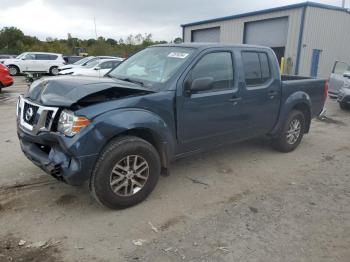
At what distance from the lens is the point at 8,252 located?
2984 millimetres

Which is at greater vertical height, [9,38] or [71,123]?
[9,38]

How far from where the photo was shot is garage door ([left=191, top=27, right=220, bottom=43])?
2586cm

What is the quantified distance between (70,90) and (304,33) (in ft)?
60.0

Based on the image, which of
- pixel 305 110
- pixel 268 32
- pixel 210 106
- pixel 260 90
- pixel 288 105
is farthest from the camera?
pixel 268 32

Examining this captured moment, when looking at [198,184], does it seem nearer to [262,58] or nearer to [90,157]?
[90,157]

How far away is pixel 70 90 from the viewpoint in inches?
137

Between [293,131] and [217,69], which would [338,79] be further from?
[217,69]

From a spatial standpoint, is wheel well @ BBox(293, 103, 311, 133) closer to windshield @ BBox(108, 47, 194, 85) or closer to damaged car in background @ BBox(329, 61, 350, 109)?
windshield @ BBox(108, 47, 194, 85)

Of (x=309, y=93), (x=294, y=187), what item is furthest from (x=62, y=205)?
(x=309, y=93)

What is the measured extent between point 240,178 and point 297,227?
4.53ft

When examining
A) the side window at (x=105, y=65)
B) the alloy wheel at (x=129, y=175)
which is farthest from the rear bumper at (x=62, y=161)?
the side window at (x=105, y=65)

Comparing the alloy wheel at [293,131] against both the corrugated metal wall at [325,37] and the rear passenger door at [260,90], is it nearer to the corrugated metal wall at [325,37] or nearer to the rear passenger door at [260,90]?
the rear passenger door at [260,90]

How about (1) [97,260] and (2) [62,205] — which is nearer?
(1) [97,260]

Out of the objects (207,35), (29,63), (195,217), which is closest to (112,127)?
(195,217)
